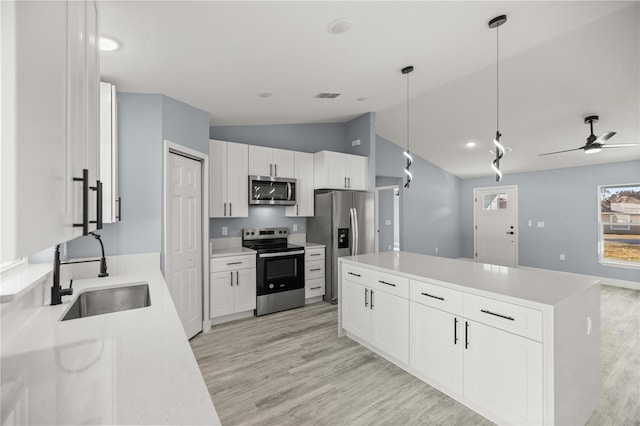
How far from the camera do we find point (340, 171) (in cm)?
469

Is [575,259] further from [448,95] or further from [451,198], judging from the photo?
[448,95]

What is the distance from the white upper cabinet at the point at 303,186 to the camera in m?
4.57

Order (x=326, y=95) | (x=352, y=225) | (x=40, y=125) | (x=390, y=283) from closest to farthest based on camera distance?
(x=40, y=125) → (x=390, y=283) → (x=326, y=95) → (x=352, y=225)

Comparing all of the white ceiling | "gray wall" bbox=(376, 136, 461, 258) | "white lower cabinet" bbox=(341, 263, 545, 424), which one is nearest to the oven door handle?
"white lower cabinet" bbox=(341, 263, 545, 424)

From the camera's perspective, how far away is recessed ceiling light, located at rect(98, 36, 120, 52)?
1928 mm

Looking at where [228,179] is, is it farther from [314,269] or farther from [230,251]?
[314,269]

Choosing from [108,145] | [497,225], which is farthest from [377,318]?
[497,225]

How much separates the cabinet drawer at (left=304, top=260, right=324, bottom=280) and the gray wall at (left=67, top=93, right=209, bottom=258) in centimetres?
211

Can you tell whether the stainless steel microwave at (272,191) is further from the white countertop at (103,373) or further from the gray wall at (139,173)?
the white countertop at (103,373)

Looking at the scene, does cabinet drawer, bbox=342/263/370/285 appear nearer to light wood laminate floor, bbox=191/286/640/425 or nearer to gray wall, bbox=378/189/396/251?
light wood laminate floor, bbox=191/286/640/425

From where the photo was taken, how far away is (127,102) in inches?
108

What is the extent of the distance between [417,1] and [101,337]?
8.53 ft

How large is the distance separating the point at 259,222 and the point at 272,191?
57 cm

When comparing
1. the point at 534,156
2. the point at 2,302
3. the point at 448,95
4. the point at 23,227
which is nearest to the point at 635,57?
the point at 448,95
